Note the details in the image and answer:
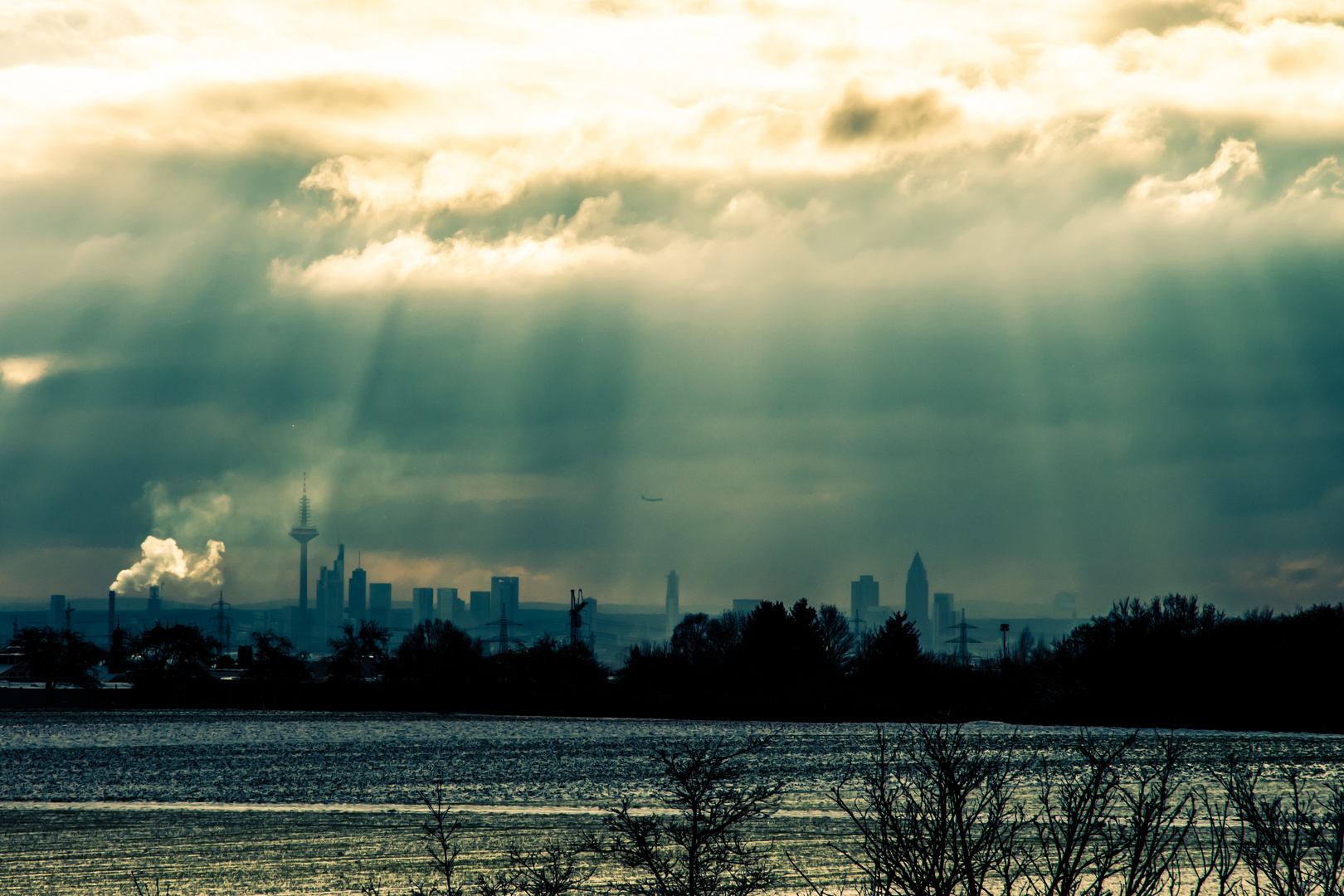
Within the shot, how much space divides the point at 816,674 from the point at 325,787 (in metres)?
68.8

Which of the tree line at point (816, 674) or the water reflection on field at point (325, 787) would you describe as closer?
the water reflection on field at point (325, 787)

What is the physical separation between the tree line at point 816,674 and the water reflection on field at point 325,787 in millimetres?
9922

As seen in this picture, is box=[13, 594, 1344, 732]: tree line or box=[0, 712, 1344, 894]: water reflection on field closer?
box=[0, 712, 1344, 894]: water reflection on field

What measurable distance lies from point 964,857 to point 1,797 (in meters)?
37.0

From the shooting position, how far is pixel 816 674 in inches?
4050

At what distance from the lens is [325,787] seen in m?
38.5

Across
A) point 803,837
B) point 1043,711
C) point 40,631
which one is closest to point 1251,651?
point 1043,711

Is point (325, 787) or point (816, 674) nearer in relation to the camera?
point (325, 787)

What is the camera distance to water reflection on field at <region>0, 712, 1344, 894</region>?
23953mm

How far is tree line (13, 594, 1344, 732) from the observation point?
263 feet

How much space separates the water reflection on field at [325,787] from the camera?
24.0 m

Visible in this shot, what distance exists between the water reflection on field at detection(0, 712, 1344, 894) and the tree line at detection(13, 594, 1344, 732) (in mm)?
9922

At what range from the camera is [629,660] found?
109 m

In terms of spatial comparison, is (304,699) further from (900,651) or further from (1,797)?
(1,797)
